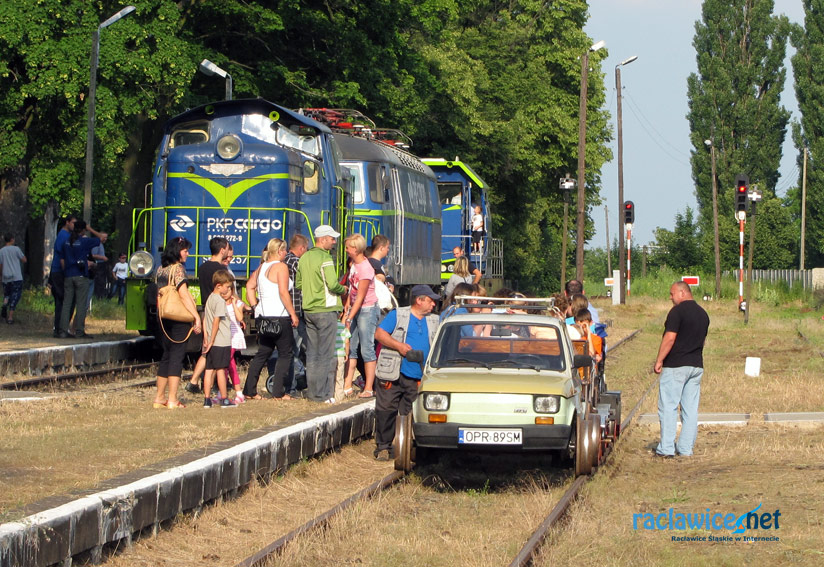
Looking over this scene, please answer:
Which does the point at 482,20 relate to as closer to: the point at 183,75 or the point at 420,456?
the point at 183,75

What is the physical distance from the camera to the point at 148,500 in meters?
7.94

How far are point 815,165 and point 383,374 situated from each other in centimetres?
7024

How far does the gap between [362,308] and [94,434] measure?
4307 millimetres

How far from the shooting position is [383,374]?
37.6 ft

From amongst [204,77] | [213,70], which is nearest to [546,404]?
[213,70]

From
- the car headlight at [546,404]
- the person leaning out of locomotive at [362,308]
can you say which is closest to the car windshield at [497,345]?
the car headlight at [546,404]

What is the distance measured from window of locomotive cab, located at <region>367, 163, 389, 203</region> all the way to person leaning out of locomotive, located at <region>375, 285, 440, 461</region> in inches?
415

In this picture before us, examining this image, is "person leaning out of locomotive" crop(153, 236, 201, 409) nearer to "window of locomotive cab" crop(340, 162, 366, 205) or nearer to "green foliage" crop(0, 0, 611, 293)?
"window of locomotive cab" crop(340, 162, 366, 205)

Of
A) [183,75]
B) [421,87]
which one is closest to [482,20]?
[421,87]

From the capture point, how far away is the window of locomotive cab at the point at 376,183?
22031mm

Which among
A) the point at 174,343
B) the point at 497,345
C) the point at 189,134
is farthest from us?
the point at 189,134

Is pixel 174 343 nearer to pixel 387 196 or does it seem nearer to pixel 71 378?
pixel 71 378

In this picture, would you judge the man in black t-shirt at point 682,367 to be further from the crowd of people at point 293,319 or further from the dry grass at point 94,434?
the dry grass at point 94,434

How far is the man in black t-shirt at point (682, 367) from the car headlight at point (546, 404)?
9.01 feet
